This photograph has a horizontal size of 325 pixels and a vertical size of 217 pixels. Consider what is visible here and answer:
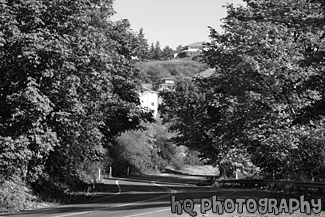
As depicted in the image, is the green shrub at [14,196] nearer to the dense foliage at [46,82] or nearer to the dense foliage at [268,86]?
the dense foliage at [46,82]

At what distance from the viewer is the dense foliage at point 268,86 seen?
28781 mm

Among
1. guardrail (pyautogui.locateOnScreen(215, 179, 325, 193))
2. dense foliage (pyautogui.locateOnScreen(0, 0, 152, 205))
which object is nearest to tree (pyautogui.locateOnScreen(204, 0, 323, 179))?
guardrail (pyautogui.locateOnScreen(215, 179, 325, 193))

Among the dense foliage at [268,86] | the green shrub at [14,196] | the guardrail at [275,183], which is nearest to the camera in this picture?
the green shrub at [14,196]

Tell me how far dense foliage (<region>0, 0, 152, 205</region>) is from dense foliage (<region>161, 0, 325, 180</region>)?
28.0ft

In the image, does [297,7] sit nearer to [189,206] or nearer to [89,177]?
[189,206]

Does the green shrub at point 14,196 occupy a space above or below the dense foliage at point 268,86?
below

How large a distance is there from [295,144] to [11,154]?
1580 cm

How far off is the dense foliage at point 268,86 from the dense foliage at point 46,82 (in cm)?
852

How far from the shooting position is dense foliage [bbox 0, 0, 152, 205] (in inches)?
870

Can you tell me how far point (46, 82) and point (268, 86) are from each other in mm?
13290

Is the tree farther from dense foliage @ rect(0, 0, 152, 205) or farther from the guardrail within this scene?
dense foliage @ rect(0, 0, 152, 205)

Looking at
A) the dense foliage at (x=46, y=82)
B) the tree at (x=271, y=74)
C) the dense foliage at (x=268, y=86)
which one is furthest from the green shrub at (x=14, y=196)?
the tree at (x=271, y=74)

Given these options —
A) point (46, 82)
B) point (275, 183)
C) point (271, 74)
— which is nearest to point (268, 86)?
point (271, 74)

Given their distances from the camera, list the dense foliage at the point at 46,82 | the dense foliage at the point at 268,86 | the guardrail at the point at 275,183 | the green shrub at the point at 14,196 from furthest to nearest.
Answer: the dense foliage at the point at 268,86 < the guardrail at the point at 275,183 < the green shrub at the point at 14,196 < the dense foliage at the point at 46,82
